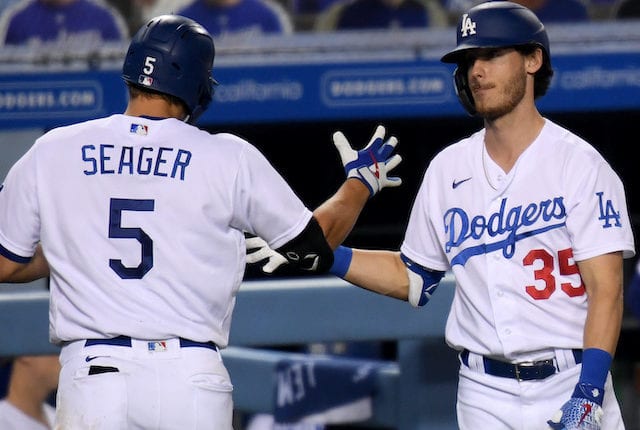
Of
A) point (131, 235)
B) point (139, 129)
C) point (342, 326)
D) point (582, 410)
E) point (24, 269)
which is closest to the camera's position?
point (582, 410)

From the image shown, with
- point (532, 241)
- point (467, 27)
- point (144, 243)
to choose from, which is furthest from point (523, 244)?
point (144, 243)

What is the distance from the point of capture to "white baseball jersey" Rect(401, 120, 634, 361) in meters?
2.92

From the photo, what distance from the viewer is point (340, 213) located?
10.8 feet

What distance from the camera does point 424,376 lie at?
419 centimetres

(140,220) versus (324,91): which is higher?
(324,91)

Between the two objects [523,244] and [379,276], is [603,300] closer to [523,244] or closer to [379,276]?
[523,244]

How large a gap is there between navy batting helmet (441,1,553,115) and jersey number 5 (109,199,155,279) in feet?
2.85

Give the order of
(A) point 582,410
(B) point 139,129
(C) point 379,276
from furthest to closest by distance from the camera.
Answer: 1. (C) point 379,276
2. (B) point 139,129
3. (A) point 582,410

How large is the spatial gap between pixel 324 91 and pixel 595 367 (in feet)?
9.78

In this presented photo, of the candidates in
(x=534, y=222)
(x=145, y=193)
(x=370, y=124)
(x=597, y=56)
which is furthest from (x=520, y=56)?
(x=370, y=124)

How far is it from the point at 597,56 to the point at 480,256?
→ 283cm

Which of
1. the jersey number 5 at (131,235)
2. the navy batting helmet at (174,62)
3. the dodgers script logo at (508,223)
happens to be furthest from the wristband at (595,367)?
the navy batting helmet at (174,62)

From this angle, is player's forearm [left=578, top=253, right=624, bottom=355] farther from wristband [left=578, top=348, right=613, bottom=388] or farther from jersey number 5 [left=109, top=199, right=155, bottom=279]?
jersey number 5 [left=109, top=199, right=155, bottom=279]

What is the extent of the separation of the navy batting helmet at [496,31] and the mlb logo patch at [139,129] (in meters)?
0.79
